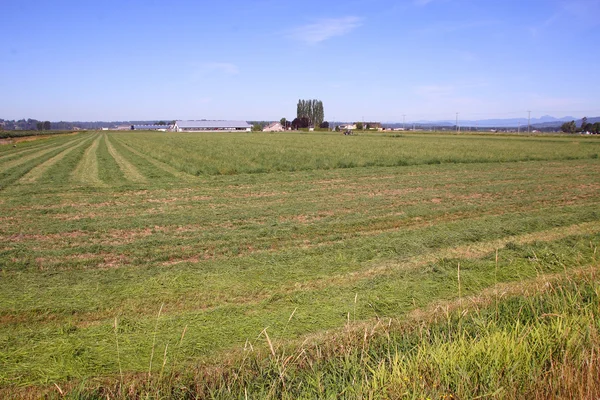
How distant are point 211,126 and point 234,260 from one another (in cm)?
17030

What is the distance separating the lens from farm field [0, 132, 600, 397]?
14.9ft

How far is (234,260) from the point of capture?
727 cm

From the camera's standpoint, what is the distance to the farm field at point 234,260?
14.9 feet

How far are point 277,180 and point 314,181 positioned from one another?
1.54 metres

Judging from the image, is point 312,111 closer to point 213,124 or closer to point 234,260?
point 213,124

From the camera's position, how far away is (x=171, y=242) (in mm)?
8391

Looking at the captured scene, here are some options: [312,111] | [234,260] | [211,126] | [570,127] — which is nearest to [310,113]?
[312,111]

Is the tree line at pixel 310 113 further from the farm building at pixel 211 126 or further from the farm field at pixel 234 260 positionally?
the farm field at pixel 234 260

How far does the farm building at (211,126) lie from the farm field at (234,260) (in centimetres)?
14680

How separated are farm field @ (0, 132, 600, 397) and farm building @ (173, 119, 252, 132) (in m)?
147

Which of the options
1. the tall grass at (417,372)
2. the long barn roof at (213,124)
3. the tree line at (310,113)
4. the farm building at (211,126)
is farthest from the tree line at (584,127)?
the tall grass at (417,372)

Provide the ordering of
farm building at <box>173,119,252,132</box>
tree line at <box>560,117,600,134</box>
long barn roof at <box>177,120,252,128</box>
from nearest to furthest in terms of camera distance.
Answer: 1. tree line at <box>560,117,600,134</box>
2. farm building at <box>173,119,252,132</box>
3. long barn roof at <box>177,120,252,128</box>

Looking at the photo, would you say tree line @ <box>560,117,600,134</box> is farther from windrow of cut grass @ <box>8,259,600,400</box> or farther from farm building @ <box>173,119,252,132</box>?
windrow of cut grass @ <box>8,259,600,400</box>

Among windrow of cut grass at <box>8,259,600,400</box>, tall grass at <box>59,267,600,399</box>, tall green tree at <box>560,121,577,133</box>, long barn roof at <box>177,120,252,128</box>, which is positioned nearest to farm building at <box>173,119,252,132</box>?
long barn roof at <box>177,120,252,128</box>
